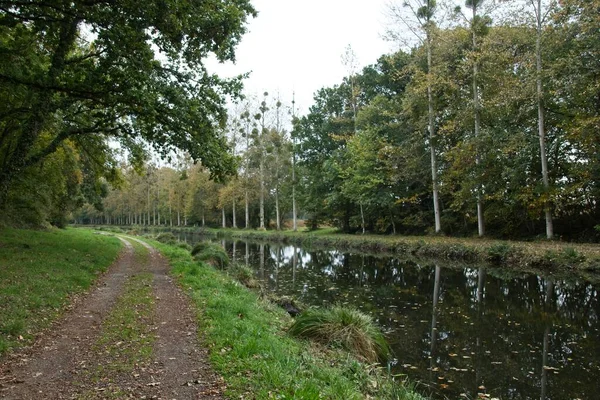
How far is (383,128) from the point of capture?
3500 cm

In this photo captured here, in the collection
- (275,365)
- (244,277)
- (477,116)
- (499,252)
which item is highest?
(477,116)

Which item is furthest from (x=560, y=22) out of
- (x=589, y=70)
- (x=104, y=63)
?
(x=104, y=63)

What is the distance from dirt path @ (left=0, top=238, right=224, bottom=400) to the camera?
4.85 m

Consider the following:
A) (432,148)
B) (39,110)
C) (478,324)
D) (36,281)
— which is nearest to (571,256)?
(478,324)

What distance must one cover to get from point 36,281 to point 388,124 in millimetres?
29491

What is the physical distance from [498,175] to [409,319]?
16655 mm

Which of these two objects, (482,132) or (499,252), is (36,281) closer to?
(499,252)

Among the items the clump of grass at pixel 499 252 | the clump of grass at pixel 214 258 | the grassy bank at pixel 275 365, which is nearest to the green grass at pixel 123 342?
the grassy bank at pixel 275 365

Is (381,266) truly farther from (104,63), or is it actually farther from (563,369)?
(104,63)

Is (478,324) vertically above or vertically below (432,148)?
below

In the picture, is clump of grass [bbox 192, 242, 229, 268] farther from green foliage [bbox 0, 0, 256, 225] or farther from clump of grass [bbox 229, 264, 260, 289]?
green foliage [bbox 0, 0, 256, 225]

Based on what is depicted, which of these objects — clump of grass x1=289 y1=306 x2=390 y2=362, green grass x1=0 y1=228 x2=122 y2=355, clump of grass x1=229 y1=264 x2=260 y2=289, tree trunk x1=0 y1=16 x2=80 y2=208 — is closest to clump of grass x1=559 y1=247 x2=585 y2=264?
clump of grass x1=289 y1=306 x2=390 y2=362

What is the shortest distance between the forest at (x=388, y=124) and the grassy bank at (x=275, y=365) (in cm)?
676

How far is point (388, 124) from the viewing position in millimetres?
34281
